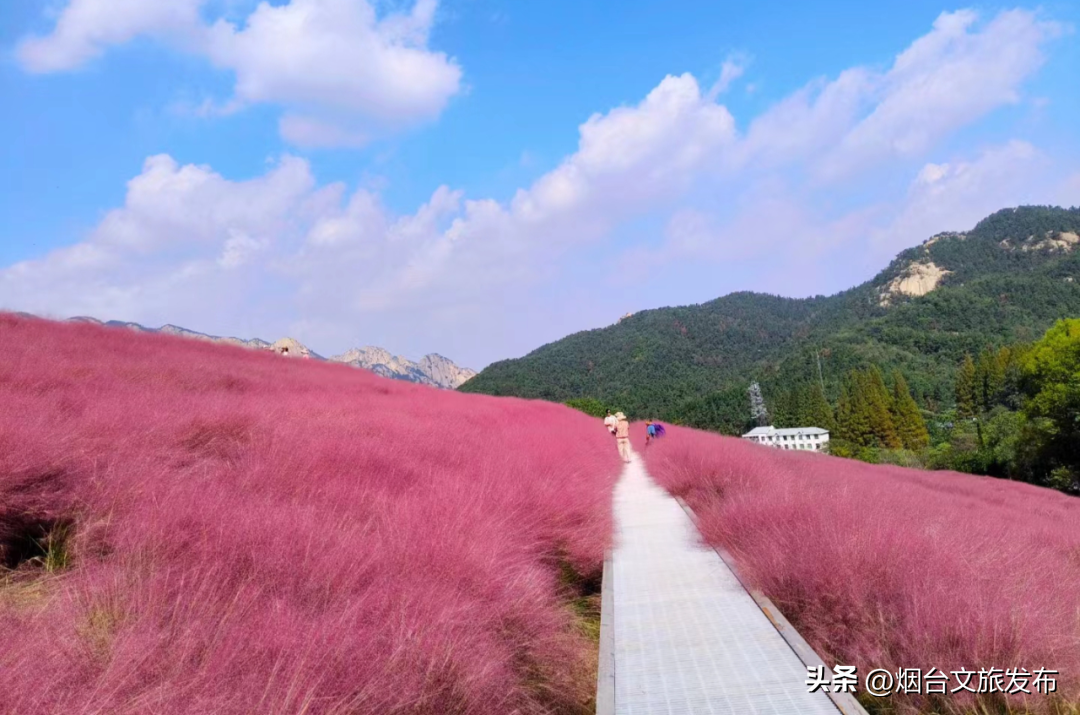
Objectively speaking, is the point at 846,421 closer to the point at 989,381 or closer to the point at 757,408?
the point at 989,381

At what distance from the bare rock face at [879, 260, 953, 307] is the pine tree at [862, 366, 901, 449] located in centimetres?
11813

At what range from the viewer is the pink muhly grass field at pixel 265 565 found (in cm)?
200

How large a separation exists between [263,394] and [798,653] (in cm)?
789

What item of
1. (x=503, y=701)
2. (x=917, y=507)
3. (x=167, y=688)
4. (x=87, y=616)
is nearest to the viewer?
(x=167, y=688)

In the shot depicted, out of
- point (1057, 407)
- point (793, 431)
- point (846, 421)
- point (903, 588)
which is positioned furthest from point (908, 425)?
point (903, 588)

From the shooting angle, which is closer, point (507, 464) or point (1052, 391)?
point (507, 464)

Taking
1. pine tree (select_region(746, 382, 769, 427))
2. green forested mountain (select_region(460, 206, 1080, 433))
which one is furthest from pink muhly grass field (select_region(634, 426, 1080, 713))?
pine tree (select_region(746, 382, 769, 427))

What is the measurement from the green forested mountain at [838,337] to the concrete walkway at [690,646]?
83371 millimetres

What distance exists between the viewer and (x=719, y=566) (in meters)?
5.73

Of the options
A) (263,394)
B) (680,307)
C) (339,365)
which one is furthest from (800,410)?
(680,307)

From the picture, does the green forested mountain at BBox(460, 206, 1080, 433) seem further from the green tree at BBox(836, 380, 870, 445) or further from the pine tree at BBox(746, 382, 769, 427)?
the green tree at BBox(836, 380, 870, 445)

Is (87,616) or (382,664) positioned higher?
(87,616)

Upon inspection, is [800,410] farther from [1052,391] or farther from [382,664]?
[382,664]

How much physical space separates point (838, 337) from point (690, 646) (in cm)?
13176
